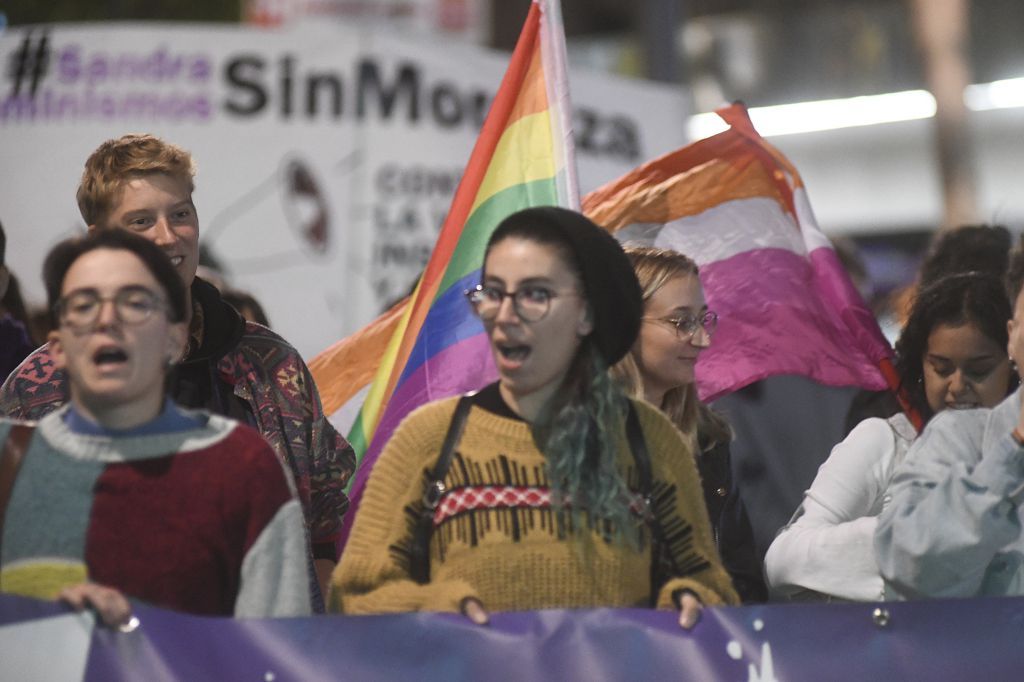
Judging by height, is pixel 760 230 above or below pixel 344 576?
above

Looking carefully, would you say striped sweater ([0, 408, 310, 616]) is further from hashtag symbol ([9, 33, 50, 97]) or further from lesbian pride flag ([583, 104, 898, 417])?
hashtag symbol ([9, 33, 50, 97])

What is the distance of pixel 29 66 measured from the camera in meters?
7.47

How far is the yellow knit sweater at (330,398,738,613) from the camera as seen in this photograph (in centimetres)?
300

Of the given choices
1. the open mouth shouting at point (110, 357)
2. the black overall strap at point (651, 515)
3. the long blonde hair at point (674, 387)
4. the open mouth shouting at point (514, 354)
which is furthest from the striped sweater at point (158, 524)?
the long blonde hair at point (674, 387)

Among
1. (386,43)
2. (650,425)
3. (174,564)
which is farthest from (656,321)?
(386,43)

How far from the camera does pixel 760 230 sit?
486 cm

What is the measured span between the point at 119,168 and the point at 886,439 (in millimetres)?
1764

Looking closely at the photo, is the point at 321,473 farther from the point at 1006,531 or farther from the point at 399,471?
the point at 1006,531

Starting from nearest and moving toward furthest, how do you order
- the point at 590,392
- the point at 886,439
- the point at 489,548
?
the point at 489,548
the point at 590,392
the point at 886,439

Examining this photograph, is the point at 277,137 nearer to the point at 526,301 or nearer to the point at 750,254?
the point at 750,254

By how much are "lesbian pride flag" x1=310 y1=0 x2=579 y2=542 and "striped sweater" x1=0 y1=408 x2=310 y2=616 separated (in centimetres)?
116

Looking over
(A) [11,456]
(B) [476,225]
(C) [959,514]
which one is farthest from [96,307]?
(B) [476,225]

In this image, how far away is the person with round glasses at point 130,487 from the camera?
113 inches

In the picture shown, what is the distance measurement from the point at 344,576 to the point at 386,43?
5.03 m
